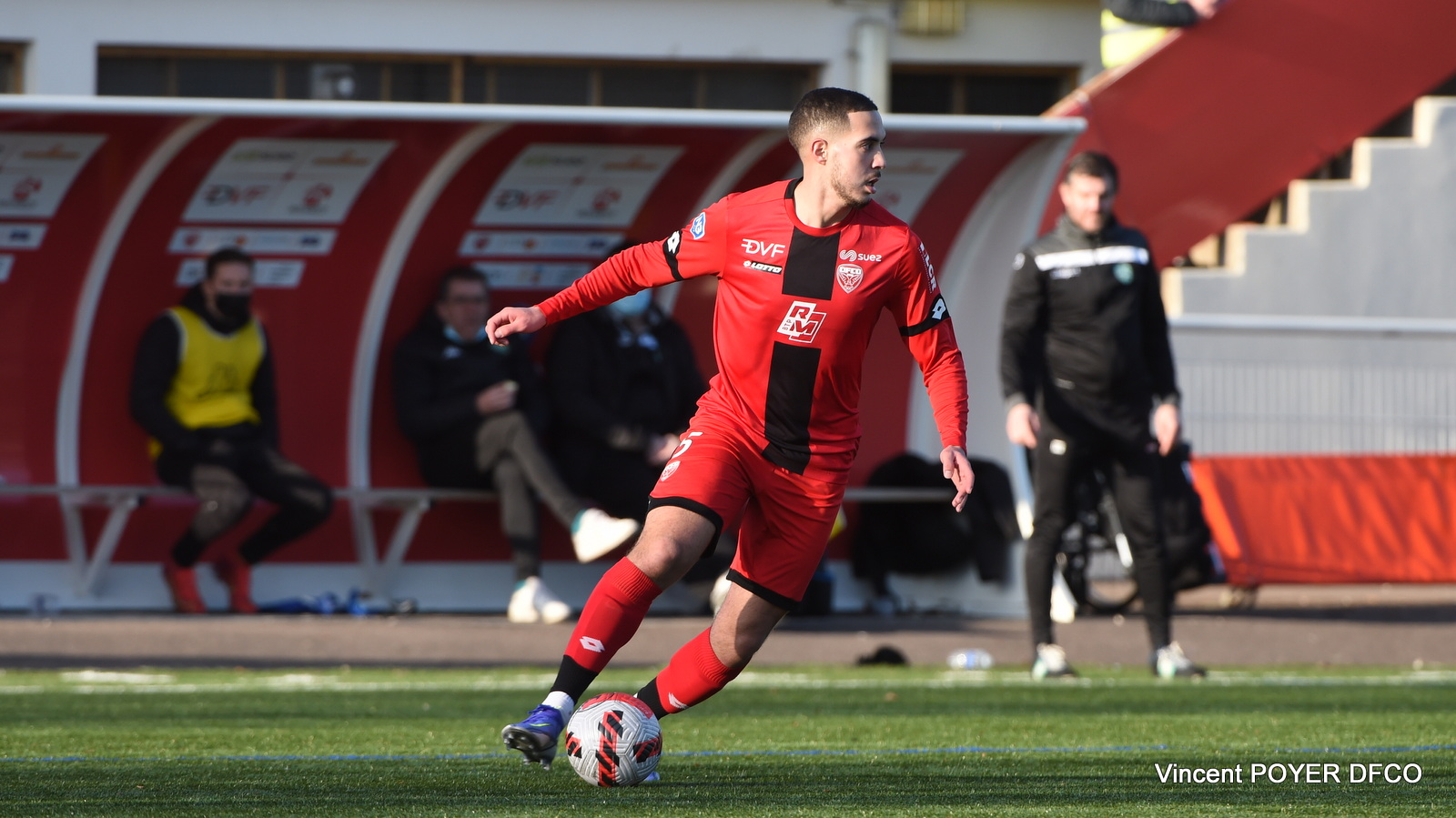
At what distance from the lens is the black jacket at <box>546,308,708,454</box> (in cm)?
1014

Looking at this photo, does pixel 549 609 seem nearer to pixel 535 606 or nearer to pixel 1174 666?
pixel 535 606

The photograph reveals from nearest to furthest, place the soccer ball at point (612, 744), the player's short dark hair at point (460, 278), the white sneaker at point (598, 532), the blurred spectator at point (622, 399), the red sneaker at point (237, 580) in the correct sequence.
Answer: the soccer ball at point (612, 744), the white sneaker at point (598, 532), the red sneaker at point (237, 580), the blurred spectator at point (622, 399), the player's short dark hair at point (460, 278)

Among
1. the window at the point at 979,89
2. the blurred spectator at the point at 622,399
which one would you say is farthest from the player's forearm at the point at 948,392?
the window at the point at 979,89

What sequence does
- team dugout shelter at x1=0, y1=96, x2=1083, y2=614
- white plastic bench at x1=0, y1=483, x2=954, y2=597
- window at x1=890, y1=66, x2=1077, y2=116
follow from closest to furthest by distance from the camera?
white plastic bench at x1=0, y1=483, x2=954, y2=597
team dugout shelter at x1=0, y1=96, x2=1083, y2=614
window at x1=890, y1=66, x2=1077, y2=116

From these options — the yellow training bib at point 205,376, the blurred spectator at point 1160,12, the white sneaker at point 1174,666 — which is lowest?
the white sneaker at point 1174,666

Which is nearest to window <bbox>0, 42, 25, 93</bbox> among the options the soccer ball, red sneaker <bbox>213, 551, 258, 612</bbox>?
red sneaker <bbox>213, 551, 258, 612</bbox>

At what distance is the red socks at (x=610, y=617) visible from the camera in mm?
4609

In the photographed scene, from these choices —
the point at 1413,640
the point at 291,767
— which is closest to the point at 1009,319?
the point at 1413,640

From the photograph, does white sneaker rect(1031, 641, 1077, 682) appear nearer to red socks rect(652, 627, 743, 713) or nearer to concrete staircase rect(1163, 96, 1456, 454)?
red socks rect(652, 627, 743, 713)

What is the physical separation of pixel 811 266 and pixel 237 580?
19.8 ft

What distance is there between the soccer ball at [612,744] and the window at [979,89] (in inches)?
528

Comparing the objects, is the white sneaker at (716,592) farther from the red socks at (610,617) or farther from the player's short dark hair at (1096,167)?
the red socks at (610,617)

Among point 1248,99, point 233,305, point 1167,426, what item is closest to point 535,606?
point 233,305

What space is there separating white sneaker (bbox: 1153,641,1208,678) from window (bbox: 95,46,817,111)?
927cm
